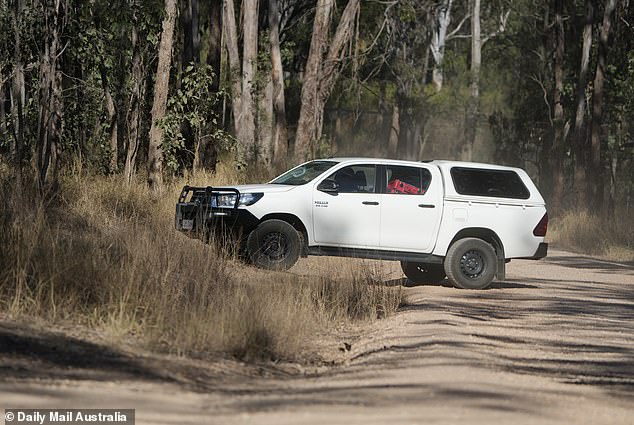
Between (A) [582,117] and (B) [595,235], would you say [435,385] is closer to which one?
(B) [595,235]

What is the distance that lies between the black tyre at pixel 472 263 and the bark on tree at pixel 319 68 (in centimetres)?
1506

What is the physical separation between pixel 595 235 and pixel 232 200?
16149 millimetres

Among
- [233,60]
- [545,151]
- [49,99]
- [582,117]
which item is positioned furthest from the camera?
[545,151]

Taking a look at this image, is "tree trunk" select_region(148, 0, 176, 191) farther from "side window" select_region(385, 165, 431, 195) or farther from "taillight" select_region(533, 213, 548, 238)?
"taillight" select_region(533, 213, 548, 238)

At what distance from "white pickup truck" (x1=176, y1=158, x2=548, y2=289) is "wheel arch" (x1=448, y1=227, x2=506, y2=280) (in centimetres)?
2

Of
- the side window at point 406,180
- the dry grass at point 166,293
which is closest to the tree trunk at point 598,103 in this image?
the side window at point 406,180

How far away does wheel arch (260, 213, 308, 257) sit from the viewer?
16.5 metres

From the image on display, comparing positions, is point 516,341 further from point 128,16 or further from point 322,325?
point 128,16

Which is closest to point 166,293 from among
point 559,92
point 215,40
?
point 215,40

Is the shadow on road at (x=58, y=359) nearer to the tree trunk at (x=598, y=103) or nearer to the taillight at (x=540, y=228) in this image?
the taillight at (x=540, y=228)

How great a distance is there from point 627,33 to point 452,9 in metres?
28.1

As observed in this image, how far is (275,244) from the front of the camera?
16438mm

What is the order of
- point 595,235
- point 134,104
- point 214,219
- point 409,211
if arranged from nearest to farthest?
point 214,219, point 409,211, point 134,104, point 595,235

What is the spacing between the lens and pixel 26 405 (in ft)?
24.1
